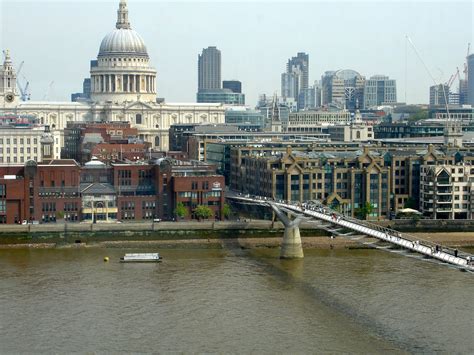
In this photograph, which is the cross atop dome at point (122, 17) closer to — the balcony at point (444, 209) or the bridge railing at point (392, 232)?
the balcony at point (444, 209)

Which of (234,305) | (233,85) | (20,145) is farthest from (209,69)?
(234,305)

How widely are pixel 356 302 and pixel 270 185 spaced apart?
15616 millimetres

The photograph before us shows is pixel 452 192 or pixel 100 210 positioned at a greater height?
pixel 452 192

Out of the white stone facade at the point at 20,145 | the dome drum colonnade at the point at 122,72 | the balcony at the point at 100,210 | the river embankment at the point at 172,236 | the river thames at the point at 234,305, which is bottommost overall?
the river thames at the point at 234,305

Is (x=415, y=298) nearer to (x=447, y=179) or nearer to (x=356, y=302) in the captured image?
(x=356, y=302)

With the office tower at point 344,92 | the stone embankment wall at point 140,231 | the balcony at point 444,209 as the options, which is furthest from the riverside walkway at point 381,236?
the office tower at point 344,92

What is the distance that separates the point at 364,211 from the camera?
40688mm

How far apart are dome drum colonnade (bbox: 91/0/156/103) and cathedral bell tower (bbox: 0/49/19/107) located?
21.5 feet

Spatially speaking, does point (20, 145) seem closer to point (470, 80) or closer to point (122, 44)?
point (122, 44)

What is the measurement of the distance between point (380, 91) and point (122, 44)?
64.6 meters

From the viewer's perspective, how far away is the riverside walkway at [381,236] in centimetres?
2377

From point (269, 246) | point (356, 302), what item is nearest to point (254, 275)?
point (356, 302)

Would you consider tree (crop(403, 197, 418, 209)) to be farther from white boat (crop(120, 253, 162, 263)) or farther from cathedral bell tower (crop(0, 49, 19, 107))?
cathedral bell tower (crop(0, 49, 19, 107))

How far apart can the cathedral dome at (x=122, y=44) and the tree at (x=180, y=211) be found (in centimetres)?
3885
